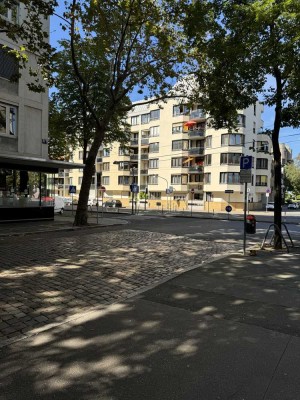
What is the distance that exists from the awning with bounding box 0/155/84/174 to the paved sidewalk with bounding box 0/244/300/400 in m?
12.3

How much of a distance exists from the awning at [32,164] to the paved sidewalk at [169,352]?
12.3 metres

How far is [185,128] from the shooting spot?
2239 inches

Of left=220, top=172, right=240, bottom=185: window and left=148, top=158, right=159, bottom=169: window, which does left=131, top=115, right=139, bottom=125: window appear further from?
left=220, top=172, right=240, bottom=185: window

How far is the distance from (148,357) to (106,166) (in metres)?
69.3

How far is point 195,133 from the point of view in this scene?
55938 mm

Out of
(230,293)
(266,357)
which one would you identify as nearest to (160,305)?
→ (230,293)

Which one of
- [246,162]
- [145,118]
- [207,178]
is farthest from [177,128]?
[246,162]

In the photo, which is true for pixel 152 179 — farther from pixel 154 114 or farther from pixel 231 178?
pixel 231 178

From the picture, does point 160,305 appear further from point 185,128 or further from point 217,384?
point 185,128

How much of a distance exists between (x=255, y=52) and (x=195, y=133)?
1809 inches

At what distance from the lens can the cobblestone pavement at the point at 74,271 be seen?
508 centimetres

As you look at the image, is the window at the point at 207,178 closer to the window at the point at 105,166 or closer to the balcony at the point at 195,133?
the balcony at the point at 195,133

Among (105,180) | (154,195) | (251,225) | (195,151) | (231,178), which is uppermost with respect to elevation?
(195,151)

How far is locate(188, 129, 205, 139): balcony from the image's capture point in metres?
55.2
